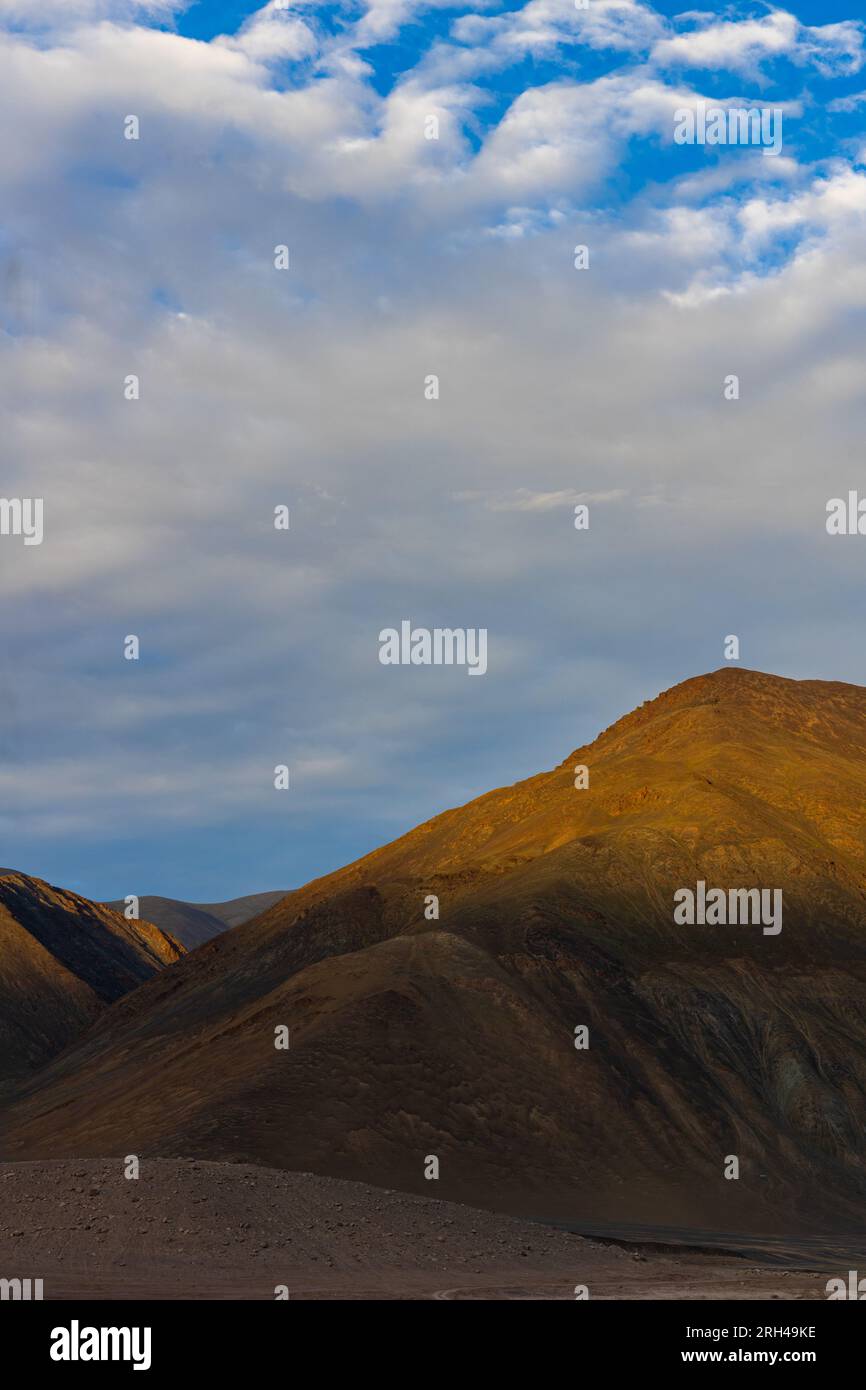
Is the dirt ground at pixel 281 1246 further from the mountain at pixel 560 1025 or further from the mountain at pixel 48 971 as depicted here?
the mountain at pixel 48 971

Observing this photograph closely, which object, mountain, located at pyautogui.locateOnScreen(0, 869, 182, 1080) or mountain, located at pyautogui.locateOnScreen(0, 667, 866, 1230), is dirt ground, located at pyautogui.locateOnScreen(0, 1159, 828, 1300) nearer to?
mountain, located at pyautogui.locateOnScreen(0, 667, 866, 1230)

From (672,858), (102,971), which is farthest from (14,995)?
(672,858)

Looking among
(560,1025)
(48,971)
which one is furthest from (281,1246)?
(48,971)

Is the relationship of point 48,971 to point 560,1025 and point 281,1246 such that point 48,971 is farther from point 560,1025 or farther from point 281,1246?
point 281,1246

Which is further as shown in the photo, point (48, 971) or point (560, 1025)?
point (48, 971)

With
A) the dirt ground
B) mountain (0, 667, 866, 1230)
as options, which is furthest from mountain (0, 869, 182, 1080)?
the dirt ground

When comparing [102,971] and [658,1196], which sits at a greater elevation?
[102,971]
